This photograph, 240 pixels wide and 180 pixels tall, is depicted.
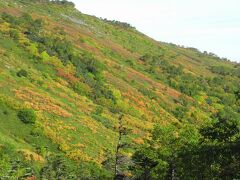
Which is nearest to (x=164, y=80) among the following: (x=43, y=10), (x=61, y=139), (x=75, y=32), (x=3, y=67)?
(x=75, y=32)

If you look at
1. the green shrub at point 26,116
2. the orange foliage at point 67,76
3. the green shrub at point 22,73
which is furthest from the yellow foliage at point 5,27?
the green shrub at point 26,116

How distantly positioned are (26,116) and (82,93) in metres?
29.2

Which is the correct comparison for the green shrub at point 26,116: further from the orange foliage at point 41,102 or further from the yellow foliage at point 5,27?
the yellow foliage at point 5,27

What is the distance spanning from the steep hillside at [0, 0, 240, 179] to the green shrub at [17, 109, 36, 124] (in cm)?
13

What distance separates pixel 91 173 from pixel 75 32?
85.5 meters

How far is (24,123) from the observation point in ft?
213

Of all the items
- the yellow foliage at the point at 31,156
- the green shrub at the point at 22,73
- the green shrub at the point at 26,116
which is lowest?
the yellow foliage at the point at 31,156

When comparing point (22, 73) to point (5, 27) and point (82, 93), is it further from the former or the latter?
point (5, 27)

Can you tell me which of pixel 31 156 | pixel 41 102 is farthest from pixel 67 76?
pixel 31 156

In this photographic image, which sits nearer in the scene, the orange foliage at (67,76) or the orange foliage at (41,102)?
the orange foliage at (41,102)

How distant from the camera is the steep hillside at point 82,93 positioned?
195 ft

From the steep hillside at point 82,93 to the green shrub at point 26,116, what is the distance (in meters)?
0.13

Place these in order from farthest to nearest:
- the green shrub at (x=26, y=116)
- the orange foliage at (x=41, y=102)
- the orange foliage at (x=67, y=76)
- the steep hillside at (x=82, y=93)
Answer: the orange foliage at (x=67, y=76)
the orange foliage at (x=41, y=102)
the green shrub at (x=26, y=116)
the steep hillside at (x=82, y=93)

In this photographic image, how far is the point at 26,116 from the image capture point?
6519cm
